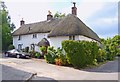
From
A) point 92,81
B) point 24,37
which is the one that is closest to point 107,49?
point 24,37

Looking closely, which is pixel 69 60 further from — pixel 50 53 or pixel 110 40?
pixel 110 40

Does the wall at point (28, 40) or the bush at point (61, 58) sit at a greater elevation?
the wall at point (28, 40)

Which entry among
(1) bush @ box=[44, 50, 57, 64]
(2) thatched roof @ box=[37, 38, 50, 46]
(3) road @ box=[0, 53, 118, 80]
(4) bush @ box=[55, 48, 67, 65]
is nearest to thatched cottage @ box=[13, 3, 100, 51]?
(2) thatched roof @ box=[37, 38, 50, 46]

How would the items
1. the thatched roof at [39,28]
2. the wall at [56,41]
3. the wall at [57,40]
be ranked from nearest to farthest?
the wall at [57,40], the wall at [56,41], the thatched roof at [39,28]

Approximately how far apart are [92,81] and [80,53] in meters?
10.00

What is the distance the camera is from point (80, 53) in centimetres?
2491

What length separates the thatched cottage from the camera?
1399 inches

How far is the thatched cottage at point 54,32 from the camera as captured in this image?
35531 millimetres

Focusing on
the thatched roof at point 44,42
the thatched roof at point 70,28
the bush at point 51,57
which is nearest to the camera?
the bush at point 51,57

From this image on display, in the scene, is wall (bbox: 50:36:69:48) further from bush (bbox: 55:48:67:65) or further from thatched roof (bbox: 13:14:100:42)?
bush (bbox: 55:48:67:65)

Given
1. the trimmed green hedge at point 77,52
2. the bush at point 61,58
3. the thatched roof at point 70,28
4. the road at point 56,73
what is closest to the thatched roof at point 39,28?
the thatched roof at point 70,28

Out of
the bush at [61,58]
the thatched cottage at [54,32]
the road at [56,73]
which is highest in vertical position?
the thatched cottage at [54,32]

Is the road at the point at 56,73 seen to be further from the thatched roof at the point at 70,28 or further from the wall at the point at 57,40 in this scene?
the wall at the point at 57,40

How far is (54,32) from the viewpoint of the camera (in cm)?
3738
